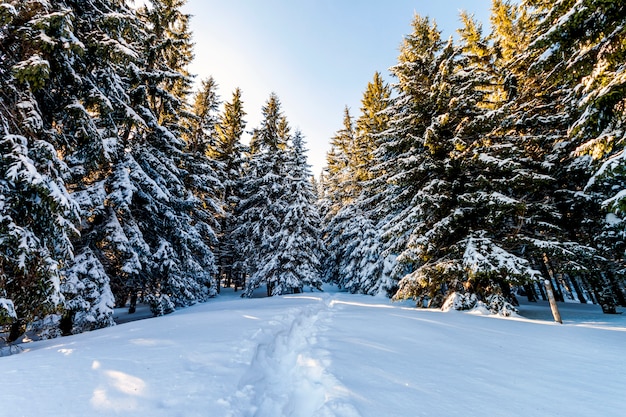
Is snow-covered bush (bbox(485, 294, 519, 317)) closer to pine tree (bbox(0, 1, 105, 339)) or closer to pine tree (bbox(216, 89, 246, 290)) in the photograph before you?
pine tree (bbox(0, 1, 105, 339))

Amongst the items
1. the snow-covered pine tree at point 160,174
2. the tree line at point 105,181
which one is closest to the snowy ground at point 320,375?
the tree line at point 105,181

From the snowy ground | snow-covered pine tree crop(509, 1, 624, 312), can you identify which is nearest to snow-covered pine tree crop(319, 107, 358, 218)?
snow-covered pine tree crop(509, 1, 624, 312)

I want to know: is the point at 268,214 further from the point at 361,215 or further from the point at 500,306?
the point at 500,306

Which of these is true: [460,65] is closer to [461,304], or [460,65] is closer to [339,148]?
[461,304]

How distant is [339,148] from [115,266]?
20.5 metres

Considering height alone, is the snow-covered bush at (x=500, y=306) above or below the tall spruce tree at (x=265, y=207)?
below

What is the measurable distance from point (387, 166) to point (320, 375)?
11.4 m

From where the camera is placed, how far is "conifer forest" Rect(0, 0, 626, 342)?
19.2ft

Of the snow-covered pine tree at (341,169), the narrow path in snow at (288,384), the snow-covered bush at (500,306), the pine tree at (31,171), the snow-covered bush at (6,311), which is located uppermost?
the snow-covered pine tree at (341,169)

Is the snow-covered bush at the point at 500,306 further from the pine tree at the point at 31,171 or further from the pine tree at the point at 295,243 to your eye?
the pine tree at the point at 31,171

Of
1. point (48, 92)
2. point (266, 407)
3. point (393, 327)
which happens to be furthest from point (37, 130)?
point (393, 327)

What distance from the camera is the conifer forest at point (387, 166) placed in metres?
5.85

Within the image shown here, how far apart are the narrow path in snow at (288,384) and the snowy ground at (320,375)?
0.06 ft

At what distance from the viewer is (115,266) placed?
414 inches
